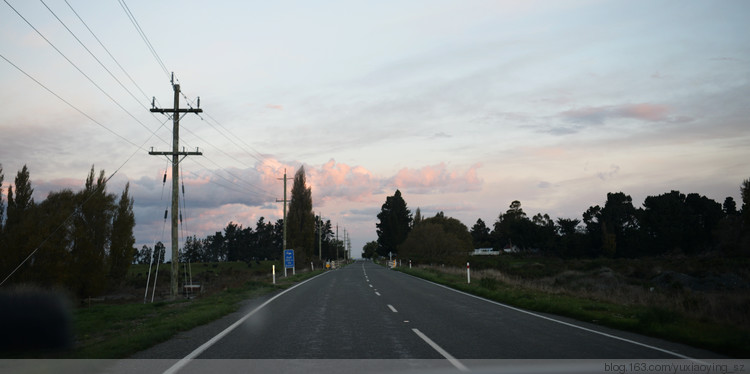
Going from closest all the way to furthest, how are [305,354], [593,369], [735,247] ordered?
[593,369], [305,354], [735,247]

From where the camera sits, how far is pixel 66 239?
42.1 metres

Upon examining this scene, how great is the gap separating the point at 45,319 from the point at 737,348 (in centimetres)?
1193

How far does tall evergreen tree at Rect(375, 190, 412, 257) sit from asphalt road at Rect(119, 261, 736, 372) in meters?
114

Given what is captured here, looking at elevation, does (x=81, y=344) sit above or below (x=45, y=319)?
below

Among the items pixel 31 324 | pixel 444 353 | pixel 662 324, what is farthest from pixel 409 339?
pixel 31 324

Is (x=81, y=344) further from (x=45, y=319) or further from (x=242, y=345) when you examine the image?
(x=242, y=345)

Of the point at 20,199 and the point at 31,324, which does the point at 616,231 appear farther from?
the point at 31,324

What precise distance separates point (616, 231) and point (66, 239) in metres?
118

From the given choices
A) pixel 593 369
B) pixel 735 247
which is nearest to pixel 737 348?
pixel 593 369

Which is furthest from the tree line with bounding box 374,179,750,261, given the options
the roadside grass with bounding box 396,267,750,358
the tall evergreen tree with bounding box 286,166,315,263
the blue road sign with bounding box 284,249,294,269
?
the roadside grass with bounding box 396,267,750,358

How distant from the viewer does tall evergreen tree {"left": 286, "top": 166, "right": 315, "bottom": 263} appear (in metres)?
72.4

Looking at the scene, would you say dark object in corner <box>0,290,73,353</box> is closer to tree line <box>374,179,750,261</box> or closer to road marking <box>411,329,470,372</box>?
road marking <box>411,329,470,372</box>

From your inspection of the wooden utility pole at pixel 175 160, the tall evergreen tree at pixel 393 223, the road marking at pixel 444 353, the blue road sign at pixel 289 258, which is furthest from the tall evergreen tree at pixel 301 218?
the road marking at pixel 444 353

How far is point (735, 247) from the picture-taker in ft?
235
